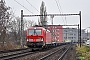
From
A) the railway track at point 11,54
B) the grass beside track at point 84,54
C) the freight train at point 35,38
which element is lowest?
the grass beside track at point 84,54

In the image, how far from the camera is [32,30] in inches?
1190

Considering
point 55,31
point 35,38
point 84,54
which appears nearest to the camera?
point 84,54

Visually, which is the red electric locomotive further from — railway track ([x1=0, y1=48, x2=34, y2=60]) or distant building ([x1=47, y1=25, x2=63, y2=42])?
distant building ([x1=47, y1=25, x2=63, y2=42])

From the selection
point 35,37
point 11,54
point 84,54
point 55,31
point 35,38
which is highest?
point 55,31

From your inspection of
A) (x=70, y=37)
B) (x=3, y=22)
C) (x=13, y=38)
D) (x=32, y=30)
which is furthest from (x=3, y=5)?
(x=70, y=37)

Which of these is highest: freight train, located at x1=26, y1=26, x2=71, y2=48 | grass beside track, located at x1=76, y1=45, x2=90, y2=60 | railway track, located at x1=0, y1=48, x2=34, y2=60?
freight train, located at x1=26, y1=26, x2=71, y2=48

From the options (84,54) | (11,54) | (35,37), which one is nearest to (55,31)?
Answer: (35,37)

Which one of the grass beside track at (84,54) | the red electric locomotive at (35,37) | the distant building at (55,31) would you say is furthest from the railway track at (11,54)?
the distant building at (55,31)

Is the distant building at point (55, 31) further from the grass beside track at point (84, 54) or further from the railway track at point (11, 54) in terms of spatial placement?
the railway track at point (11, 54)

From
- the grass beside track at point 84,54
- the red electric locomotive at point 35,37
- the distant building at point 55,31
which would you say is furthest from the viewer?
the distant building at point 55,31

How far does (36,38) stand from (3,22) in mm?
8797

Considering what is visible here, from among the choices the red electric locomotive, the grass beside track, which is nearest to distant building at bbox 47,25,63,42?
the grass beside track

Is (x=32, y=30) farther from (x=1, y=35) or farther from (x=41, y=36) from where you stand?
(x=1, y=35)

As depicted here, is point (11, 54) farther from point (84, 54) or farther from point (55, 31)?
point (55, 31)
